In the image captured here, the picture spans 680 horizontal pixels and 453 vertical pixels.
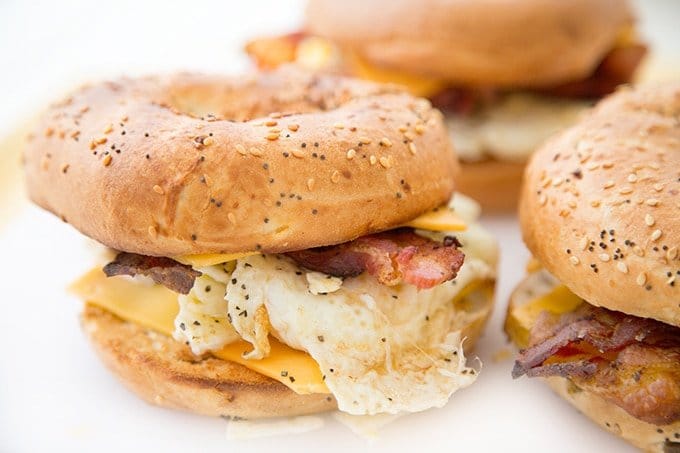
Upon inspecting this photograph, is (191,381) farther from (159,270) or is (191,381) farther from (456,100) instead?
(456,100)

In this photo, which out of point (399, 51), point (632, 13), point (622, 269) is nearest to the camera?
point (622, 269)

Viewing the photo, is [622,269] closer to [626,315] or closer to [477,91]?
[626,315]

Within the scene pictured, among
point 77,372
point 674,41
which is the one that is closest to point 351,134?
point 77,372

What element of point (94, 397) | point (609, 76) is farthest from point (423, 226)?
point (609, 76)

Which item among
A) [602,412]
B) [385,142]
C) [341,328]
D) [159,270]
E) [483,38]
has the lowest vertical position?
[602,412]

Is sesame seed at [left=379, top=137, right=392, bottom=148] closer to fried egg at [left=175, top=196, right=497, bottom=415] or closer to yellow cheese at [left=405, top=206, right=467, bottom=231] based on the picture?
yellow cheese at [left=405, top=206, right=467, bottom=231]

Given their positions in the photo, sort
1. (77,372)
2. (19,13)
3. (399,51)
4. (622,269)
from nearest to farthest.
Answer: (622,269) → (77,372) → (399,51) → (19,13)
